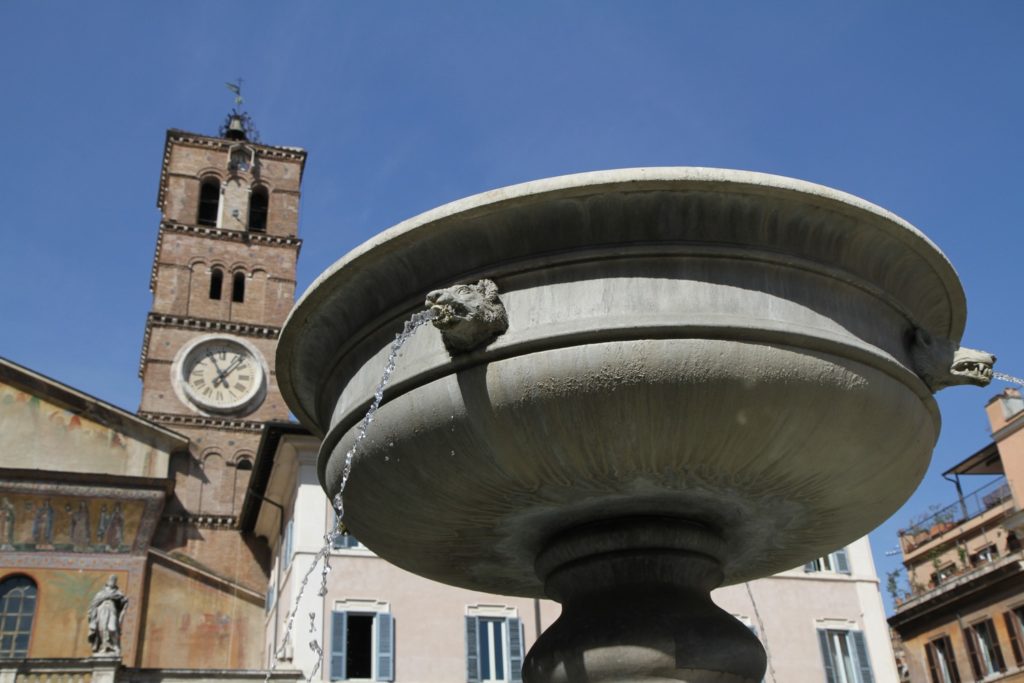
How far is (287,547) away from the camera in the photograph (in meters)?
20.3

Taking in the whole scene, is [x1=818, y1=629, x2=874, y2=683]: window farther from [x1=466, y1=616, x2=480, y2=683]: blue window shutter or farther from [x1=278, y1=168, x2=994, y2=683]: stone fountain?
[x1=278, y1=168, x2=994, y2=683]: stone fountain

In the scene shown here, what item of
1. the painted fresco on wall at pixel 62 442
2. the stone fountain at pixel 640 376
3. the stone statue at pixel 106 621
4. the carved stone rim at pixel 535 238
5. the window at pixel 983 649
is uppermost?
the painted fresco on wall at pixel 62 442

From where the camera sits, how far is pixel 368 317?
177 inches

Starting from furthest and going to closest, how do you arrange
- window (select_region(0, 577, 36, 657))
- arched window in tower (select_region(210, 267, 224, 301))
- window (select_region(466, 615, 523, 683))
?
arched window in tower (select_region(210, 267, 224, 301)) → window (select_region(0, 577, 36, 657)) → window (select_region(466, 615, 523, 683))

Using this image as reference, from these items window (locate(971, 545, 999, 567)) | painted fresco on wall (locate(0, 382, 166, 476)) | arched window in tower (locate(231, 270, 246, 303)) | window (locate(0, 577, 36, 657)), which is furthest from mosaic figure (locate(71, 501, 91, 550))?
window (locate(971, 545, 999, 567))

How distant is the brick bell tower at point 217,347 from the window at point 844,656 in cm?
1190

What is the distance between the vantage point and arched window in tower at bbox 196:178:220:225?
1412 inches

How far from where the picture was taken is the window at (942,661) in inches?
1137

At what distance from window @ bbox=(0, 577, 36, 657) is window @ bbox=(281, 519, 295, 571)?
5294mm

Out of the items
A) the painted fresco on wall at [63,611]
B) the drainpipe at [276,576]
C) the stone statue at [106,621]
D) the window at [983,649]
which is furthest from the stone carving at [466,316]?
the window at [983,649]

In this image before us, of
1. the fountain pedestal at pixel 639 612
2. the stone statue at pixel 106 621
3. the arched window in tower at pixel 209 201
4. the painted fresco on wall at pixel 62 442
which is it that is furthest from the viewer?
the arched window in tower at pixel 209 201

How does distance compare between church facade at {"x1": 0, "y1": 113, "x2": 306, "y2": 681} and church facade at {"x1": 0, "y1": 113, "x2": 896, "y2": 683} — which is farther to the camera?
church facade at {"x1": 0, "y1": 113, "x2": 306, "y2": 681}

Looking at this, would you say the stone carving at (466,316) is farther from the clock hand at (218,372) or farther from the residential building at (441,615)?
the clock hand at (218,372)

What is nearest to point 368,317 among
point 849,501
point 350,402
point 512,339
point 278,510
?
point 350,402
